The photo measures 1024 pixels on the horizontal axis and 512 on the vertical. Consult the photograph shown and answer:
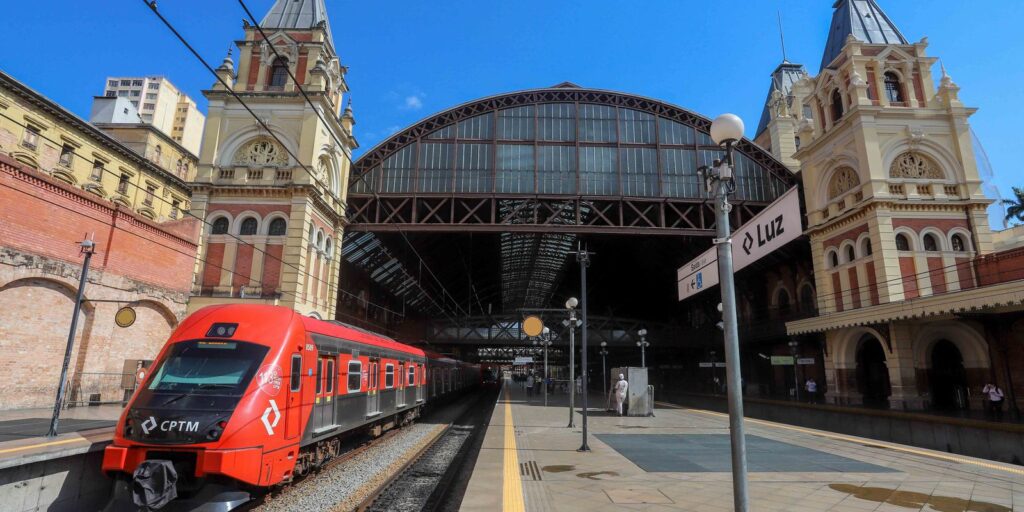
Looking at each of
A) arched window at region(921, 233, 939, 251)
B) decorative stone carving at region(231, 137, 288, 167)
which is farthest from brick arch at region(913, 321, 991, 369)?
decorative stone carving at region(231, 137, 288, 167)

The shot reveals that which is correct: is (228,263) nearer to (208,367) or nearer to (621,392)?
(208,367)

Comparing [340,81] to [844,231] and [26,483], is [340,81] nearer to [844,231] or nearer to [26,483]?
[26,483]

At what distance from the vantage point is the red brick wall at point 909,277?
2280 cm

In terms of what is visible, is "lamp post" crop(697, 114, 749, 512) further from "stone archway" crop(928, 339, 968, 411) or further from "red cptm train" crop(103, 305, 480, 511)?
"stone archway" crop(928, 339, 968, 411)

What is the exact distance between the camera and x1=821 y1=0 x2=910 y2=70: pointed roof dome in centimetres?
2873

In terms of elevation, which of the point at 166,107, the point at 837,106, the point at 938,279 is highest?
the point at 166,107

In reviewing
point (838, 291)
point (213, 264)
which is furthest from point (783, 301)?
point (213, 264)

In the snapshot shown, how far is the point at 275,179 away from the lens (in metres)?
25.3

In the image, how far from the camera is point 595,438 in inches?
575

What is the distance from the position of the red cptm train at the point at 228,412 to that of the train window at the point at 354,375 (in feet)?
2.89

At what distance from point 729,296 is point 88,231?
21462 mm

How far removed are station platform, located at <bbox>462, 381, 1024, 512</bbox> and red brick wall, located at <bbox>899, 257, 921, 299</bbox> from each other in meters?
11.8

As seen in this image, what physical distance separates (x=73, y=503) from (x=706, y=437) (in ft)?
47.6

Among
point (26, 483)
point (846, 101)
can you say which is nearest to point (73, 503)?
point (26, 483)
